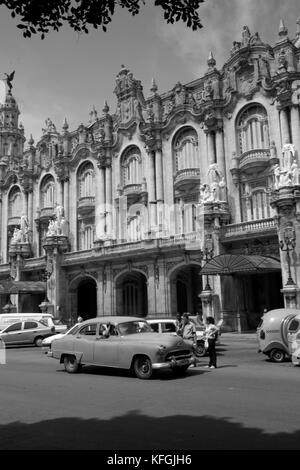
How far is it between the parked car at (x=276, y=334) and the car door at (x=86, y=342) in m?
6.15

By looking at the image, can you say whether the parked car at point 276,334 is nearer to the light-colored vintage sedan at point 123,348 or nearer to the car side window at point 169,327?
the car side window at point 169,327

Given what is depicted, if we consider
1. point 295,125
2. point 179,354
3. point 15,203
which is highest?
point 15,203

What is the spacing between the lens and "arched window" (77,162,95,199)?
42.5 meters

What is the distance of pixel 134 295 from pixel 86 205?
9045mm

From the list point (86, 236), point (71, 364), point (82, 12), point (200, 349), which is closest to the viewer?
point (82, 12)

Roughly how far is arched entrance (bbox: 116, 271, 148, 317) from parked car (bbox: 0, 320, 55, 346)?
12503mm

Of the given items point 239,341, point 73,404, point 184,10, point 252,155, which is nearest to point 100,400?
point 73,404

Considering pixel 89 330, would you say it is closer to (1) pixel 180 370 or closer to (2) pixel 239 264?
(1) pixel 180 370

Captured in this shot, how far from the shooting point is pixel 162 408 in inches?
342

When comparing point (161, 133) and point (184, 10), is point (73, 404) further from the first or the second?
point (161, 133)

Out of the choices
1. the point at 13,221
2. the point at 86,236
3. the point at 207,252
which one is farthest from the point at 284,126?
the point at 13,221

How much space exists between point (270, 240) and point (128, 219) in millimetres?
13508

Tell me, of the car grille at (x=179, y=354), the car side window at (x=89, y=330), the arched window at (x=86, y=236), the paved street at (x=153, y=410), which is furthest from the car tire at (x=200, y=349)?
the arched window at (x=86, y=236)

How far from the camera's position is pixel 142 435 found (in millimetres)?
6898
